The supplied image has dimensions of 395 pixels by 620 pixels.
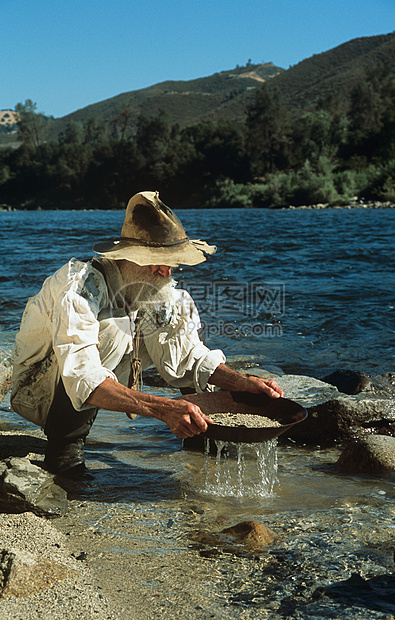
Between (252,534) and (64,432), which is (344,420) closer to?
(252,534)

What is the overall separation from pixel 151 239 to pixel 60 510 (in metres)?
1.17

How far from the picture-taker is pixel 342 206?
37.2 meters

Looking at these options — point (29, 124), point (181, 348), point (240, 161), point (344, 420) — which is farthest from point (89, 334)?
point (29, 124)

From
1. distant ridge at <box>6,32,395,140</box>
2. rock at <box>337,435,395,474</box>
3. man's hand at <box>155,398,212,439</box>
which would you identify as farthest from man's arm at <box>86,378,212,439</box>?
distant ridge at <box>6,32,395,140</box>

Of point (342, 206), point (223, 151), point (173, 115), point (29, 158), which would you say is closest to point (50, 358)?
point (342, 206)

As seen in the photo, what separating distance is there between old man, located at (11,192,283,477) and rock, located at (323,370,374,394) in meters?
1.69

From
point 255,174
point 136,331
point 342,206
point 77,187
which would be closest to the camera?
point 136,331

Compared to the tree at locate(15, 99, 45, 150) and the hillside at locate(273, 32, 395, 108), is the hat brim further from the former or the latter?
the hillside at locate(273, 32, 395, 108)

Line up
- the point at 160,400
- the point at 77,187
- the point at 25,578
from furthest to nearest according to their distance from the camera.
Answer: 1. the point at 77,187
2. the point at 160,400
3. the point at 25,578

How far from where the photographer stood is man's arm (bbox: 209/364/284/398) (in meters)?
2.85

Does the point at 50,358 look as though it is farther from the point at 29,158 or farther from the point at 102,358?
the point at 29,158

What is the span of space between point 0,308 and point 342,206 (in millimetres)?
32099

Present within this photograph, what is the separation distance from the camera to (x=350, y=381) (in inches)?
178

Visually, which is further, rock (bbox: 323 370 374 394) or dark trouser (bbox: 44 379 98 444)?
rock (bbox: 323 370 374 394)
